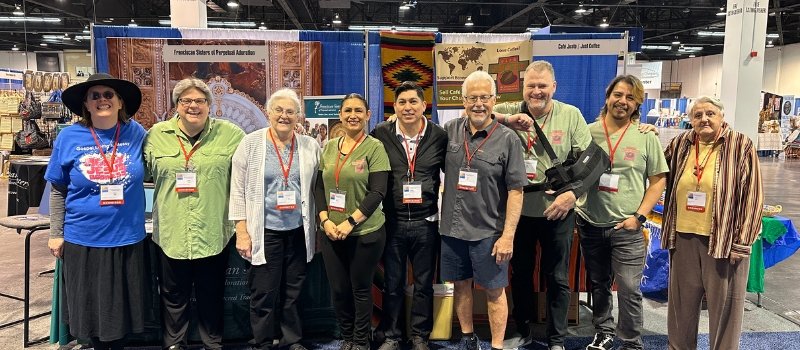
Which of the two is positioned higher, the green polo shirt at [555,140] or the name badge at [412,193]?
the green polo shirt at [555,140]

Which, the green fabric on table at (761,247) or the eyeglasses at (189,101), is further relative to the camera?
the green fabric on table at (761,247)

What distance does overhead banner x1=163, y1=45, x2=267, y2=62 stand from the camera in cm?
355

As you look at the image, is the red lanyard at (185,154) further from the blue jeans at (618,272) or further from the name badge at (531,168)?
the blue jeans at (618,272)

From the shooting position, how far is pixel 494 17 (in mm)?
15406

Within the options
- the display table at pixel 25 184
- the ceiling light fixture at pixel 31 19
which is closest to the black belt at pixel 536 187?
the display table at pixel 25 184

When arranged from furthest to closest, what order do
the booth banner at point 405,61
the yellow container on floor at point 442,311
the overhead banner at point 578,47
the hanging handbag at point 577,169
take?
the overhead banner at point 578,47, the booth banner at point 405,61, the yellow container on floor at point 442,311, the hanging handbag at point 577,169

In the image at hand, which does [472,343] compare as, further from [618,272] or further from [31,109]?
[31,109]

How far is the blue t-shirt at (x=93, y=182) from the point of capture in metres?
2.29

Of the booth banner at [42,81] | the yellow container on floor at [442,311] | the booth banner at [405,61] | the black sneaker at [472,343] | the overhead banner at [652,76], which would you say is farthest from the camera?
the overhead banner at [652,76]

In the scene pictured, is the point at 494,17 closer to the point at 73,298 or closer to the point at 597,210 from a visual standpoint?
the point at 597,210

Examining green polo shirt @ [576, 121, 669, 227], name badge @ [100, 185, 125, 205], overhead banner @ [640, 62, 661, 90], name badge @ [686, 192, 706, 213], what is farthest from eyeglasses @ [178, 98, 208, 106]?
overhead banner @ [640, 62, 661, 90]

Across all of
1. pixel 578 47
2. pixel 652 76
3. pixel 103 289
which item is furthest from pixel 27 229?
pixel 652 76

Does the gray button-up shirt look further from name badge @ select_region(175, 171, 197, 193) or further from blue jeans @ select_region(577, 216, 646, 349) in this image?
name badge @ select_region(175, 171, 197, 193)

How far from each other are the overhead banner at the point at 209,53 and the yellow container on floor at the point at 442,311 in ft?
6.67
